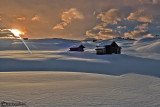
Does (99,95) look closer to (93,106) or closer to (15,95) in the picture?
(93,106)

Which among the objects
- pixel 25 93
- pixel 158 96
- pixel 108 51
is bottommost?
pixel 158 96

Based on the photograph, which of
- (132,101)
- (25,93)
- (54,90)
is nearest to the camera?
(132,101)

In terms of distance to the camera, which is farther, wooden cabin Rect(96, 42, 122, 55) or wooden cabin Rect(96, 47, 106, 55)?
wooden cabin Rect(96, 42, 122, 55)

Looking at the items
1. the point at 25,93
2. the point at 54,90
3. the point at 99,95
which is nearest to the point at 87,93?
the point at 99,95

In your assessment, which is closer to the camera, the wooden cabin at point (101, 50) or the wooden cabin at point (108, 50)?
the wooden cabin at point (101, 50)

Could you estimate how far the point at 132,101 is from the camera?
600 cm

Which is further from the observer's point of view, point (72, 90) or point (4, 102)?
point (72, 90)

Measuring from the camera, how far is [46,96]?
248 inches

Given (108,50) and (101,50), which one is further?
(108,50)

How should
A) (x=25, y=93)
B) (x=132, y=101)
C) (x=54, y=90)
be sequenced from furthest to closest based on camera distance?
(x=54, y=90) → (x=25, y=93) → (x=132, y=101)

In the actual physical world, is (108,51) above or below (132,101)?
above

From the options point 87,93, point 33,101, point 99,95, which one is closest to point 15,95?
point 33,101

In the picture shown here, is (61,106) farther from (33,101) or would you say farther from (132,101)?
(132,101)

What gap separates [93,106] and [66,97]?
5.01ft
